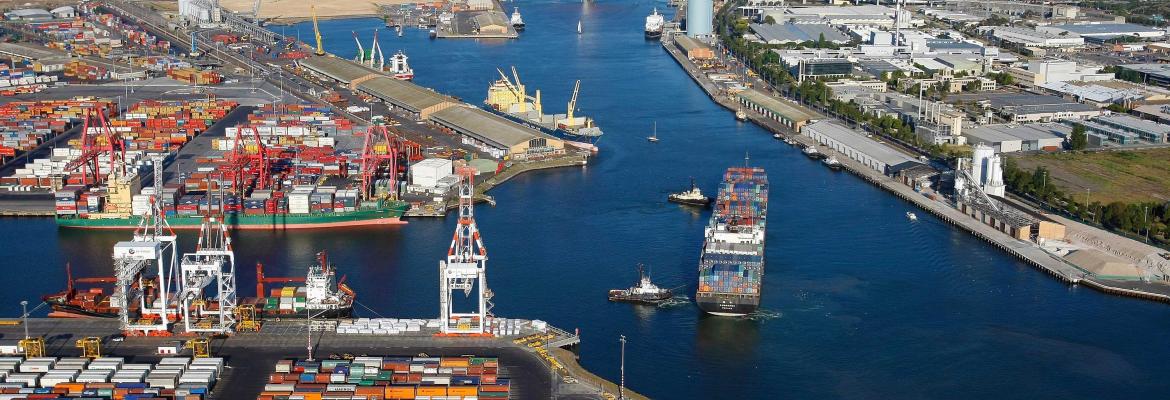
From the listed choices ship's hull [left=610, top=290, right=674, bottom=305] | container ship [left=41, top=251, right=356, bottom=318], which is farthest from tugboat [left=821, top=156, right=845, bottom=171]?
container ship [left=41, top=251, right=356, bottom=318]

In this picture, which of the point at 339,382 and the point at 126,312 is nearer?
the point at 339,382

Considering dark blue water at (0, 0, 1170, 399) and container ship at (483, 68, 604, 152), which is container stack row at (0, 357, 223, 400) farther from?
container ship at (483, 68, 604, 152)

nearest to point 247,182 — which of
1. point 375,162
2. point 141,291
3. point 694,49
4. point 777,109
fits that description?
point 375,162

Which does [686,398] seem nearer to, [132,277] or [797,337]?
[797,337]

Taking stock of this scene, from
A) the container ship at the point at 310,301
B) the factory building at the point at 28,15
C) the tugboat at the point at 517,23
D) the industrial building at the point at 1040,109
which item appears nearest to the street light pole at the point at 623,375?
the container ship at the point at 310,301

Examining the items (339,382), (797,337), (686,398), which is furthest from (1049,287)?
(339,382)
